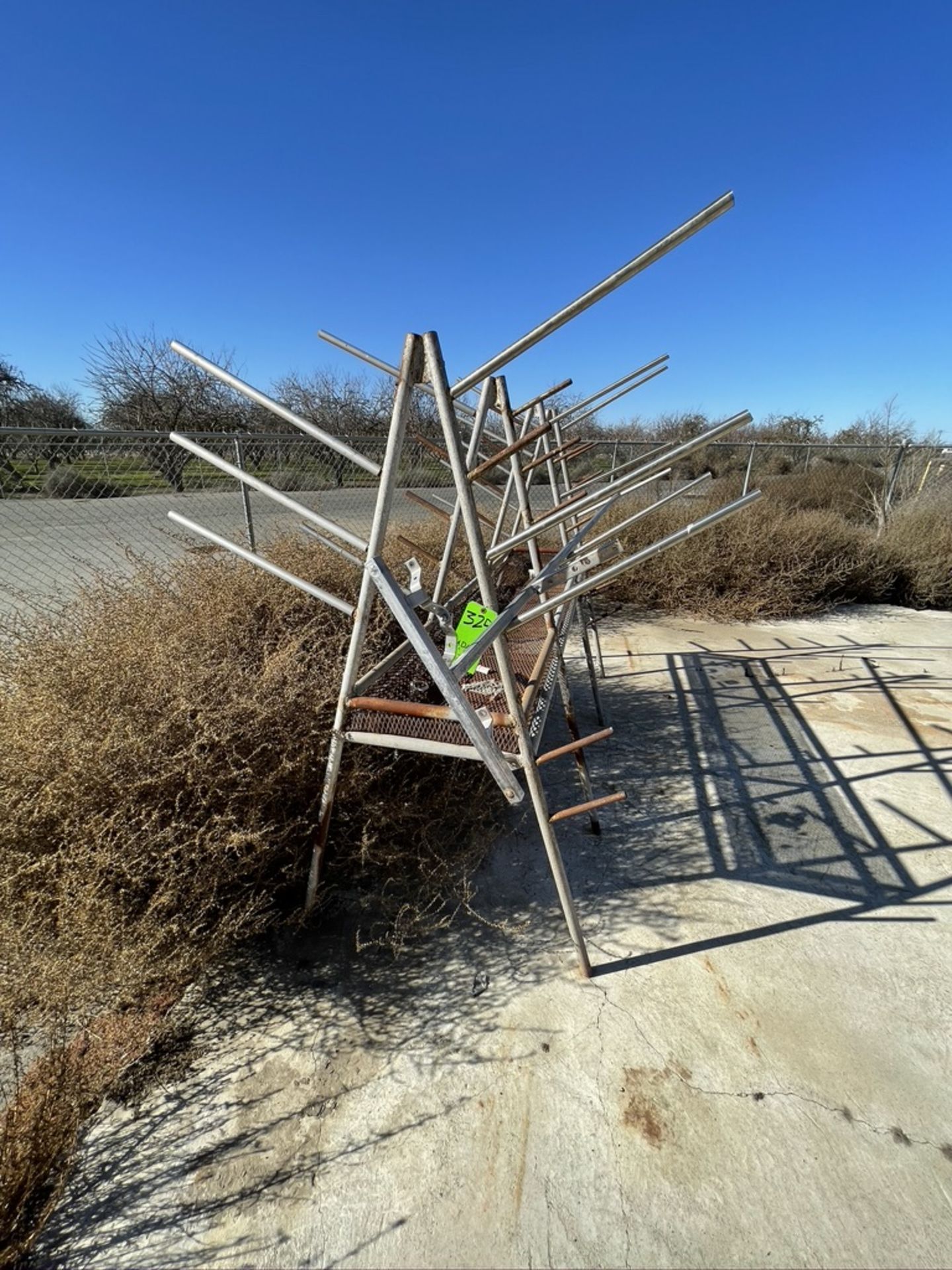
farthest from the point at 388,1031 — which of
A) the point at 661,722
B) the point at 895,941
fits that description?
the point at 661,722

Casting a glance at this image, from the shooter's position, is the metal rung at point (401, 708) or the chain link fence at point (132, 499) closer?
the metal rung at point (401, 708)

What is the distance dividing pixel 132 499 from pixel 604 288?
507 cm

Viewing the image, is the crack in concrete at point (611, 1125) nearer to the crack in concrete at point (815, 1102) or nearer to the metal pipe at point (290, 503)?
the crack in concrete at point (815, 1102)

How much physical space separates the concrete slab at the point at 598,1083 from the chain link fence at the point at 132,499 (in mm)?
1676

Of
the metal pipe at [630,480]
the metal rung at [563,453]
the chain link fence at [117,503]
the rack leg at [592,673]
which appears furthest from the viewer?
the chain link fence at [117,503]

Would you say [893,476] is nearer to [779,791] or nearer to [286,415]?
[779,791]

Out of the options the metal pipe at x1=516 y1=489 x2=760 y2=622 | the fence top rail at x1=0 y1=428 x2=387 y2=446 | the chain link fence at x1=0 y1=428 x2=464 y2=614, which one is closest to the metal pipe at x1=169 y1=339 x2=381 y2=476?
the metal pipe at x1=516 y1=489 x2=760 y2=622

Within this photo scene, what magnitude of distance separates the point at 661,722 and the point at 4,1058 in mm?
3065

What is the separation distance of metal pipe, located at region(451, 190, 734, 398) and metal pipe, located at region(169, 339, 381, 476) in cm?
35

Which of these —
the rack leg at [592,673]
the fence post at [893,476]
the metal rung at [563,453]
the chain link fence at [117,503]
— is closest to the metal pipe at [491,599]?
the metal rung at [563,453]

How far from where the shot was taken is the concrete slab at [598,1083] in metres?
1.17

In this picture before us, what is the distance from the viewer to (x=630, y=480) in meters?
1.67

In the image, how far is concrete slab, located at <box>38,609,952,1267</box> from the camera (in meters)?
1.17

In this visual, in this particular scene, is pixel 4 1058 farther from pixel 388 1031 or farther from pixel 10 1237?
pixel 388 1031
